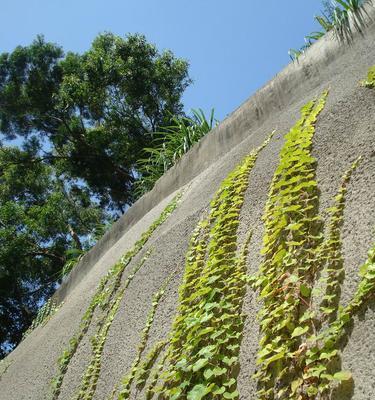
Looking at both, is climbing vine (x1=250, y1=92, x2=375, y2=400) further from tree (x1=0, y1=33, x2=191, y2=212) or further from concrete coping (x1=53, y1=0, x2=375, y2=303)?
tree (x1=0, y1=33, x2=191, y2=212)

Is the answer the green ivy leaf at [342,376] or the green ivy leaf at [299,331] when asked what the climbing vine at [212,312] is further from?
the green ivy leaf at [342,376]

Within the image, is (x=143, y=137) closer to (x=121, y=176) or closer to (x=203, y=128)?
(x=121, y=176)

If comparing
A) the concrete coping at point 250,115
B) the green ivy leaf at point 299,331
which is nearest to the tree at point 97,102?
the concrete coping at point 250,115

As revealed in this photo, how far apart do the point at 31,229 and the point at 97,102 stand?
3361 mm

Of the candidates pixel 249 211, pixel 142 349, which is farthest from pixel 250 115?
pixel 142 349

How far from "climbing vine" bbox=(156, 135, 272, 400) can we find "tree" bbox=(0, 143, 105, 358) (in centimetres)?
962

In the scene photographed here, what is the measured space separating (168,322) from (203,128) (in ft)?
11.2

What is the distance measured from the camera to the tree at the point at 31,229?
12344 mm

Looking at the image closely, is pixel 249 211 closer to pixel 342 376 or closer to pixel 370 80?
pixel 370 80

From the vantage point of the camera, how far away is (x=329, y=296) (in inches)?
76.6

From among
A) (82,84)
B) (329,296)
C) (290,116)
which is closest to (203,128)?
(290,116)

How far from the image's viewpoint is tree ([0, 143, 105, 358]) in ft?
40.5

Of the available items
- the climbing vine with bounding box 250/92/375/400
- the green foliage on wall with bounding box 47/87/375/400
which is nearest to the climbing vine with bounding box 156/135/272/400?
the green foliage on wall with bounding box 47/87/375/400

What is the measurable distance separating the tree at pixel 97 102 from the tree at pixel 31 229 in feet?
2.18
